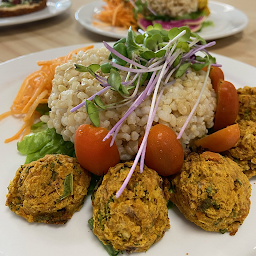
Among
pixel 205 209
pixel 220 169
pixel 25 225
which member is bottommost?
pixel 25 225

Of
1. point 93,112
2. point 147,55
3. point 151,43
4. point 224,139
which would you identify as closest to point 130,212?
point 93,112

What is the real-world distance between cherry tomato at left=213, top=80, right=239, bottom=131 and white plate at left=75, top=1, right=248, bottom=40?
6.97 feet

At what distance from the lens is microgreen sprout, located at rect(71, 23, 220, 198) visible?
190 centimetres

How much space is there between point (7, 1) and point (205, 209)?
4.99m

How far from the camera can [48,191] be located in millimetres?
1629

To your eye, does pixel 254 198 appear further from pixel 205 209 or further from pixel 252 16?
pixel 252 16

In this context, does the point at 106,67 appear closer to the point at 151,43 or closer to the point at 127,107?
the point at 127,107

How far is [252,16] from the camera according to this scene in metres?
5.97

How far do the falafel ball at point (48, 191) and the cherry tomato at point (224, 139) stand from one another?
3.34ft

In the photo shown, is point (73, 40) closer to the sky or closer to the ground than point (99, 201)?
closer to the ground

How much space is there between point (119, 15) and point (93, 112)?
340 centimetres

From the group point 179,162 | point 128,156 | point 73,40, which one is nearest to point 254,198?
point 179,162

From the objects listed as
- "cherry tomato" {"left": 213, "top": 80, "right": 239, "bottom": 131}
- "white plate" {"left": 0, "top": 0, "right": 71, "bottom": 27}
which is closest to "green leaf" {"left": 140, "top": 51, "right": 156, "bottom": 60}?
"cherry tomato" {"left": 213, "top": 80, "right": 239, "bottom": 131}

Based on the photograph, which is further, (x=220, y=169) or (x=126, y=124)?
(x=126, y=124)
